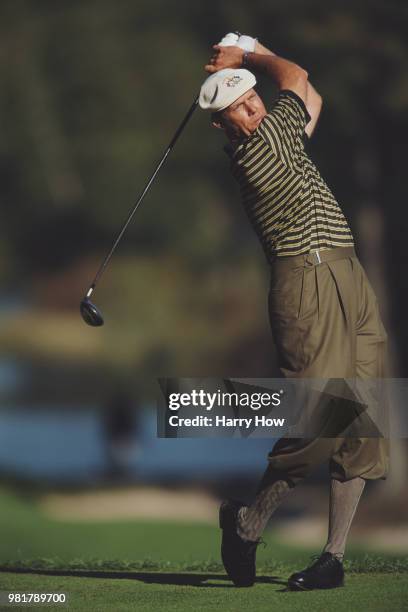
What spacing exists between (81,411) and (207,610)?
19959mm

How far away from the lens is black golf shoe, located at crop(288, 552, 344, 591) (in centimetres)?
360

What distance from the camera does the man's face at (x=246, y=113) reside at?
361cm

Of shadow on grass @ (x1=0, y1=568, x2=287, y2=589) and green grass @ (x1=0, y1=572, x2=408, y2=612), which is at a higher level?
green grass @ (x1=0, y1=572, x2=408, y2=612)

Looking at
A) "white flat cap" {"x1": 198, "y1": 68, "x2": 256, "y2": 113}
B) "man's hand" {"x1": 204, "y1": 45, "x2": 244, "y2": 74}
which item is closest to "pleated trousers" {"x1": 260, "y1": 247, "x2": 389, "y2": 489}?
"white flat cap" {"x1": 198, "y1": 68, "x2": 256, "y2": 113}

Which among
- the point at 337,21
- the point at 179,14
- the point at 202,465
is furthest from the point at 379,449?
the point at 202,465

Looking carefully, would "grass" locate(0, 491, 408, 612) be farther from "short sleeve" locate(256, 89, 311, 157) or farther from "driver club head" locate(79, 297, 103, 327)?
"short sleeve" locate(256, 89, 311, 157)

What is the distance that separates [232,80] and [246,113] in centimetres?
10

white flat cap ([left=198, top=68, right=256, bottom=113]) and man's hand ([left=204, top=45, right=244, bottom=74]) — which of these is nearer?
white flat cap ([left=198, top=68, right=256, bottom=113])

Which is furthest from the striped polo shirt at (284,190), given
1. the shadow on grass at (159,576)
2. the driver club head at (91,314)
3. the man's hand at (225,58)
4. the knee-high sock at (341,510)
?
the shadow on grass at (159,576)

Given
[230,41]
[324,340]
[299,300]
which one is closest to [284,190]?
[299,300]

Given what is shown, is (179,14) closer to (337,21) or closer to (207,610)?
(337,21)

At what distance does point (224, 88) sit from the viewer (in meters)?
3.61

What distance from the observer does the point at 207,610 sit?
3.41 m

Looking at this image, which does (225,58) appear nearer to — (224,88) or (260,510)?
(224,88)
